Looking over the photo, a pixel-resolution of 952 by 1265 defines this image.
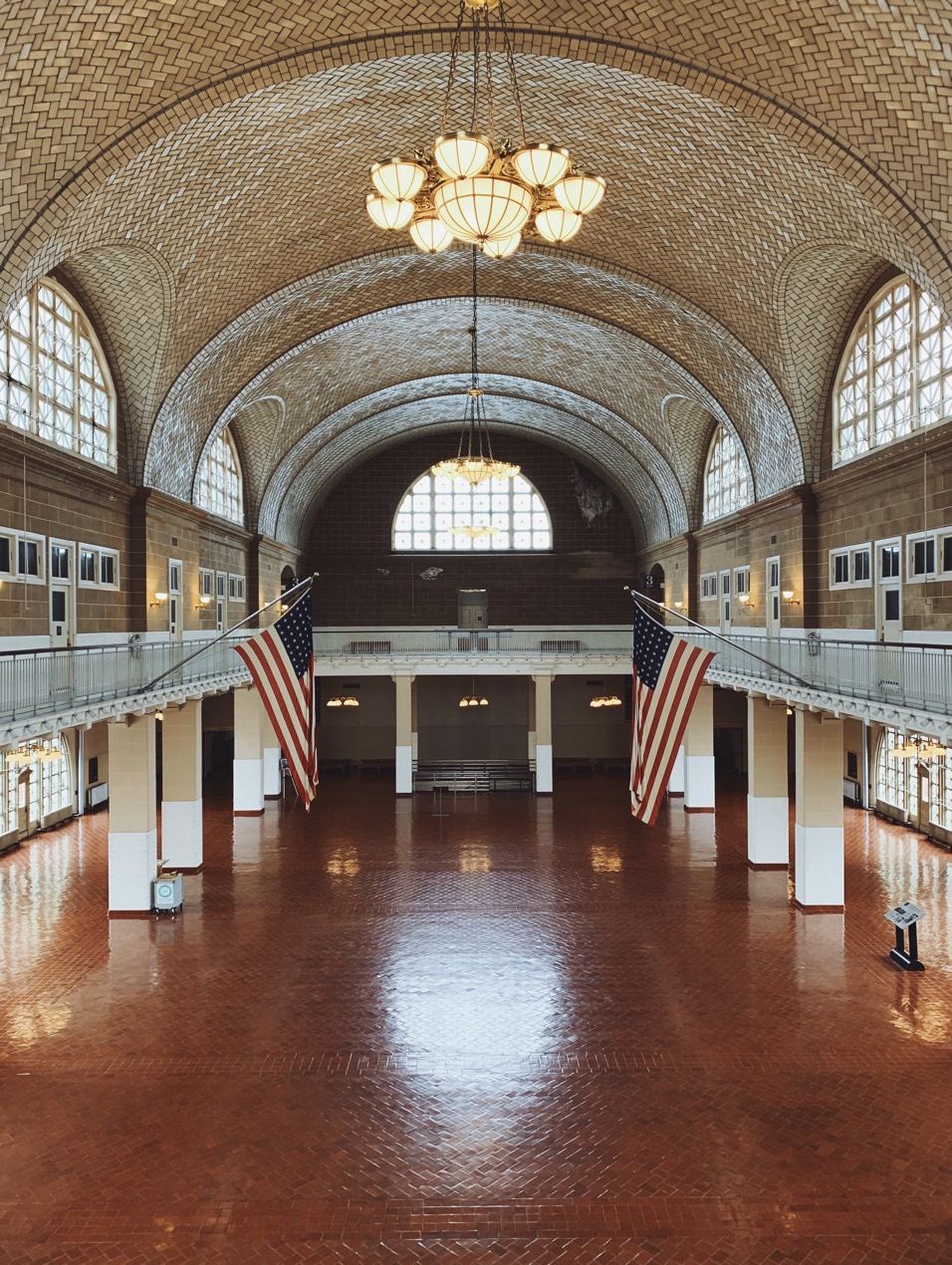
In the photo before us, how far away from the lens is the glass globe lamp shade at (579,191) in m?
8.77

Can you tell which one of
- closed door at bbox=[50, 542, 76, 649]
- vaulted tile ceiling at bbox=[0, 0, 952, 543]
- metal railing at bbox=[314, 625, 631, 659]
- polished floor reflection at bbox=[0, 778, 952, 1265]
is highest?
vaulted tile ceiling at bbox=[0, 0, 952, 543]

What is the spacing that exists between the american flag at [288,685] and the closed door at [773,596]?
12207mm

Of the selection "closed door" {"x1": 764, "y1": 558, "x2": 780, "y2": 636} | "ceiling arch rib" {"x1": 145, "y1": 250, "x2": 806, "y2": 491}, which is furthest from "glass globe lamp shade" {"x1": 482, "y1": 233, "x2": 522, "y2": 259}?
"closed door" {"x1": 764, "y1": 558, "x2": 780, "y2": 636}

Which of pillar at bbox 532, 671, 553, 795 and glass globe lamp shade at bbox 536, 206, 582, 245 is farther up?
glass globe lamp shade at bbox 536, 206, 582, 245

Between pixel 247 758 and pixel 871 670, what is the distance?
17.5 meters

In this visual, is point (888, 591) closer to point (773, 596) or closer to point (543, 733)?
point (773, 596)

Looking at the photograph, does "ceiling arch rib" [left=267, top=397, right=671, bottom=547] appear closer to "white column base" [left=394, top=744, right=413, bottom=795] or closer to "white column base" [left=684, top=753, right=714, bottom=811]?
"white column base" [left=394, top=744, right=413, bottom=795]

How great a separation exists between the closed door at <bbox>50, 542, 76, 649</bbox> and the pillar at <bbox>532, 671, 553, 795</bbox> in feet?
46.7

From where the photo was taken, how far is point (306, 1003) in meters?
12.4

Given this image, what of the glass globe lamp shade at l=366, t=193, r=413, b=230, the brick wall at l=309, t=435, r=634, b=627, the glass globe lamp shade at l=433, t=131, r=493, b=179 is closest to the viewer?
the glass globe lamp shade at l=433, t=131, r=493, b=179

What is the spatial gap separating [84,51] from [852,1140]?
14656 mm

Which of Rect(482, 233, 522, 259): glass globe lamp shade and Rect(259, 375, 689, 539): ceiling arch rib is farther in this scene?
Rect(259, 375, 689, 539): ceiling arch rib

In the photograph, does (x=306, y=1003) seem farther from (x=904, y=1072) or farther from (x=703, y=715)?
(x=703, y=715)

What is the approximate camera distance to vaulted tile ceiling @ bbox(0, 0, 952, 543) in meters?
11.5
